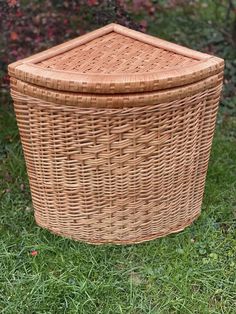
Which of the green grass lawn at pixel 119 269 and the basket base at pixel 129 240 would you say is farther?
the basket base at pixel 129 240

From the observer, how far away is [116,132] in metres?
2.07

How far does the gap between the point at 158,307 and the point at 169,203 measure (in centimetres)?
44

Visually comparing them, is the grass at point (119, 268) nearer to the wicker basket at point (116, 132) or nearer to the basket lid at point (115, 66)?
the wicker basket at point (116, 132)

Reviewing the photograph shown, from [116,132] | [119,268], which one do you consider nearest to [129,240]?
[119,268]

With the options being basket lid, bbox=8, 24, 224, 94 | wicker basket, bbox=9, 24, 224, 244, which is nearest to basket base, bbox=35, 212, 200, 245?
wicker basket, bbox=9, 24, 224, 244

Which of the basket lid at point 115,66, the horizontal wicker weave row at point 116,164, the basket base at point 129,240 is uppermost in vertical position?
the basket lid at point 115,66

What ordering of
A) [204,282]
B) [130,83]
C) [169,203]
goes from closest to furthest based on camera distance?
[130,83] < [204,282] < [169,203]

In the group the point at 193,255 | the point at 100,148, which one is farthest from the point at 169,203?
the point at 100,148

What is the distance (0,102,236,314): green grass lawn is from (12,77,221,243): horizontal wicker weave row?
8cm

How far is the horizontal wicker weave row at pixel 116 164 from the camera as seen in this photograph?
2.08 m

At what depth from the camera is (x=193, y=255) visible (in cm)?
232

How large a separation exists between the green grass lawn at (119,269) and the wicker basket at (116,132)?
0.08 meters

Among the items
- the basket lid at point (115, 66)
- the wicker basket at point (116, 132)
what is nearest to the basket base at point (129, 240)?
the wicker basket at point (116, 132)

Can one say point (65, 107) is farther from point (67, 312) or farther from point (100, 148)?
point (67, 312)
